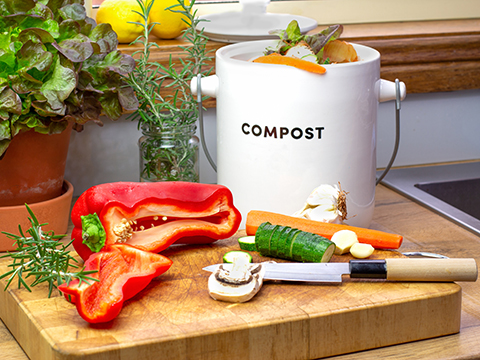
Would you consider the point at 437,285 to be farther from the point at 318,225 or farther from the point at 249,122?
the point at 249,122

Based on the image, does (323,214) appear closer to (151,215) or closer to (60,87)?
(151,215)

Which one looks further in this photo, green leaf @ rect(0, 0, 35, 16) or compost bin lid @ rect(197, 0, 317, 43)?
compost bin lid @ rect(197, 0, 317, 43)

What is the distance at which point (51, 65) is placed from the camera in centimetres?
86

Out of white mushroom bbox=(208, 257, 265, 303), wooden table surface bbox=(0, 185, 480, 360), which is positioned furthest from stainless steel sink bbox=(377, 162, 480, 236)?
white mushroom bbox=(208, 257, 265, 303)

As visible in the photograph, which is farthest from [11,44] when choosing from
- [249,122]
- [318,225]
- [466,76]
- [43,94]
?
[466,76]

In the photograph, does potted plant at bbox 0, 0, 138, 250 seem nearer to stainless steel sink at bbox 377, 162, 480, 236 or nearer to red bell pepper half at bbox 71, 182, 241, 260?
red bell pepper half at bbox 71, 182, 241, 260

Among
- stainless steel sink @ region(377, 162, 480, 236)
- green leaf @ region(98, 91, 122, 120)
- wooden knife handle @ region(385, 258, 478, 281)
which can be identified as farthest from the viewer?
stainless steel sink @ region(377, 162, 480, 236)

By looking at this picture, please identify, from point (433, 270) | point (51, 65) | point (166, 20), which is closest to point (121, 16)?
point (166, 20)

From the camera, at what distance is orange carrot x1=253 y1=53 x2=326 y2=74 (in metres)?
0.86

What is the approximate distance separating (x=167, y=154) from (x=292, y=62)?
288 mm

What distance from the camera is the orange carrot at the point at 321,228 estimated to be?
2.90 feet

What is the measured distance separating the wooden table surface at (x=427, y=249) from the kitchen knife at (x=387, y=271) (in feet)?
0.25

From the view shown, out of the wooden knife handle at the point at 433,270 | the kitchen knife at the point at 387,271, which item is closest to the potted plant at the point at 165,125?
the kitchen knife at the point at 387,271

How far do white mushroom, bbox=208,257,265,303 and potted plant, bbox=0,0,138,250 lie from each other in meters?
0.34
